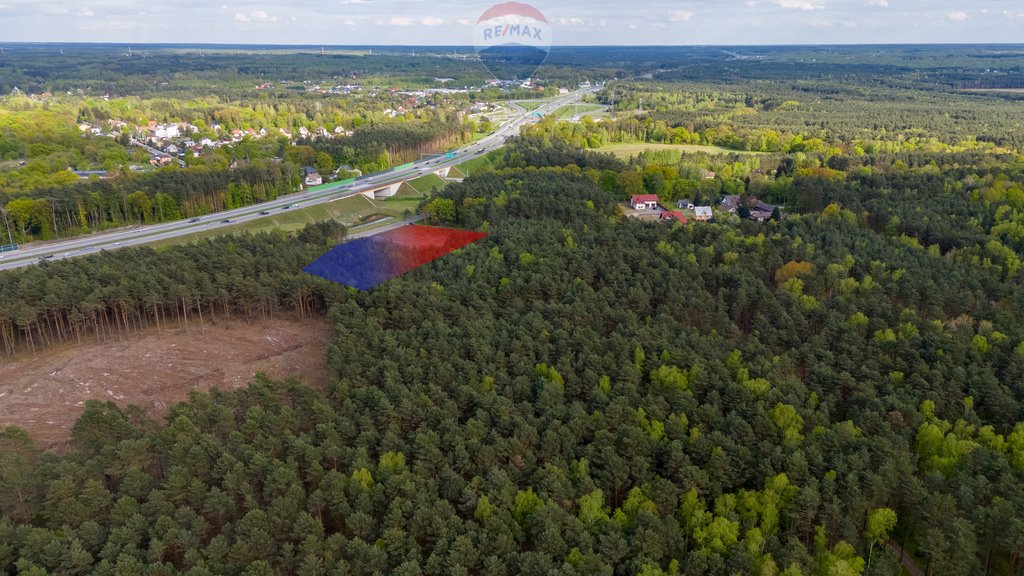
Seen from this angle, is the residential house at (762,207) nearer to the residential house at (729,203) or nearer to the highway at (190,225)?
the residential house at (729,203)

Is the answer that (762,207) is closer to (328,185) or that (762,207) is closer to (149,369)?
(328,185)
